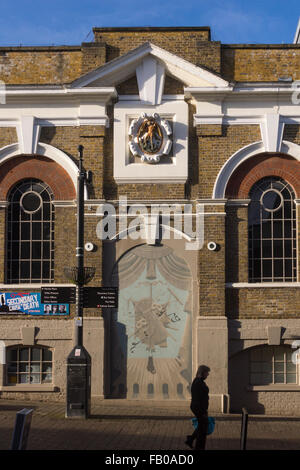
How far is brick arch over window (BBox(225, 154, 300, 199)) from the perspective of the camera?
18.5 m

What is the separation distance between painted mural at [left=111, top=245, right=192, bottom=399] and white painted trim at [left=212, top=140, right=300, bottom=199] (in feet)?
6.91

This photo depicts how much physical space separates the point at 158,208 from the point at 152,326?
3062 mm

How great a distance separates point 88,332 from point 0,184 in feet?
15.2

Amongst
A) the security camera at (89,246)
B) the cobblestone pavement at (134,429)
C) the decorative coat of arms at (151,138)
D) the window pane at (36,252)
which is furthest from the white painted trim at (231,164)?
the cobblestone pavement at (134,429)

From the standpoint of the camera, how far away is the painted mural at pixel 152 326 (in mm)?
18000

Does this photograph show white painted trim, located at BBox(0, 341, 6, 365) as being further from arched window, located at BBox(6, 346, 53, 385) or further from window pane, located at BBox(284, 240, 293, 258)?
window pane, located at BBox(284, 240, 293, 258)

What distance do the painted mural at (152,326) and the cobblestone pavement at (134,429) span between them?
513mm

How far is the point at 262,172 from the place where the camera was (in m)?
18.6

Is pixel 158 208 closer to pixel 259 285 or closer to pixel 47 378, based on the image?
pixel 259 285

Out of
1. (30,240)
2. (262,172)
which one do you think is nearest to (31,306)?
(30,240)

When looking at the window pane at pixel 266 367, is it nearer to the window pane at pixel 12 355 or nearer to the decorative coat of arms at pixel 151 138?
the decorative coat of arms at pixel 151 138

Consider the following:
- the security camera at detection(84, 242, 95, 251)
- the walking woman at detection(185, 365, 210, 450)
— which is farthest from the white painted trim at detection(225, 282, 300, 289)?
the walking woman at detection(185, 365, 210, 450)

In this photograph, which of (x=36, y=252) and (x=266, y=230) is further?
(x=36, y=252)
